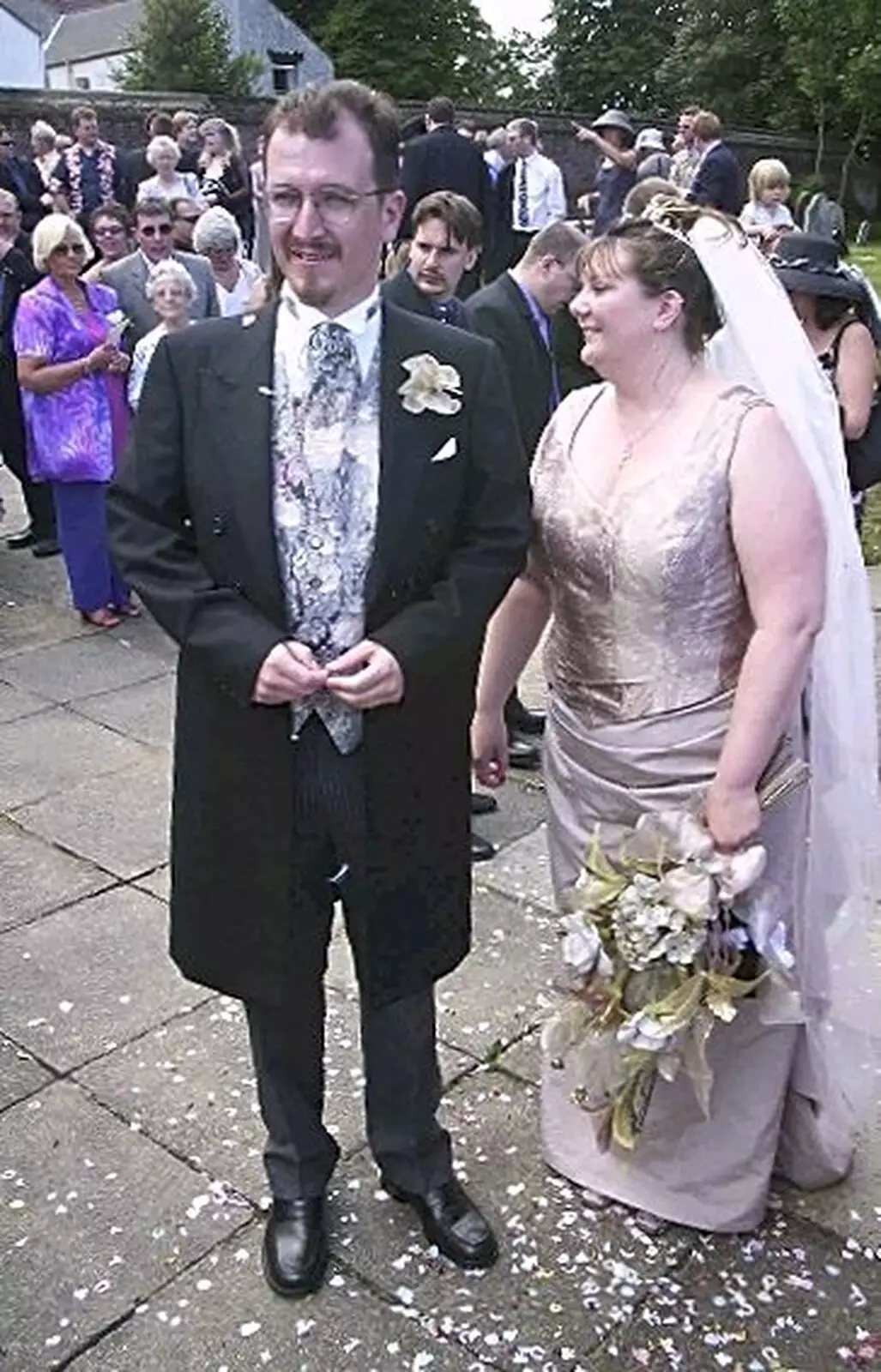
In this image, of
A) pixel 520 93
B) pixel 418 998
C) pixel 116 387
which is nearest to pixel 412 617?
pixel 418 998

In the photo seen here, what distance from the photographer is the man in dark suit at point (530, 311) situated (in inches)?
195

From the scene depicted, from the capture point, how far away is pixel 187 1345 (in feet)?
8.42

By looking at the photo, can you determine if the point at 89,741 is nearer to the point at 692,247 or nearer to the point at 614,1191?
the point at 614,1191

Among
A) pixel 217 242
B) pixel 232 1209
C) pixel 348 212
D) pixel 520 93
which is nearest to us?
pixel 348 212

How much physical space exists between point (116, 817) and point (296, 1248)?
2308mm

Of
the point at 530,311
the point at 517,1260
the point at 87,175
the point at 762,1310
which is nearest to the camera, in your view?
the point at 762,1310

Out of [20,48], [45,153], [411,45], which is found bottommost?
[45,153]

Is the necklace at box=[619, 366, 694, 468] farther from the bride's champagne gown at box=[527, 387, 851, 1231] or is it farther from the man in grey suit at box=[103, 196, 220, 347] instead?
the man in grey suit at box=[103, 196, 220, 347]

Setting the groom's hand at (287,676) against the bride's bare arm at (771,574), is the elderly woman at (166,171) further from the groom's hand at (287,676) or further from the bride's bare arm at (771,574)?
the groom's hand at (287,676)

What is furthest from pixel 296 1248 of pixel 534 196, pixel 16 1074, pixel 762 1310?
pixel 534 196

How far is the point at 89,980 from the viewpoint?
3750 millimetres

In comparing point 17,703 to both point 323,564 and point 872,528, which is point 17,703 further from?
point 872,528

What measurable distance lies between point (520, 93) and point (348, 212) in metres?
49.4

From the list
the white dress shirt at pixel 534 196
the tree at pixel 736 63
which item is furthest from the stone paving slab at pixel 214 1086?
the tree at pixel 736 63
